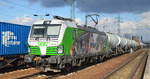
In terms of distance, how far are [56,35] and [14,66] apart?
621cm

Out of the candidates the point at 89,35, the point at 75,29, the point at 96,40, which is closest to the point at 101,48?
the point at 96,40

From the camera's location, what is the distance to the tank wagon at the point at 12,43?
Answer: 1595cm

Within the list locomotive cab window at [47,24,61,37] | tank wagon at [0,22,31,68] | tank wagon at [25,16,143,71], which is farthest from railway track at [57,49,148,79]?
tank wagon at [0,22,31,68]

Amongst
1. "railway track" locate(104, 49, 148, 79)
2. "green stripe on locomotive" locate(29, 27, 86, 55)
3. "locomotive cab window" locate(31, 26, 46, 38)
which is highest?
"locomotive cab window" locate(31, 26, 46, 38)

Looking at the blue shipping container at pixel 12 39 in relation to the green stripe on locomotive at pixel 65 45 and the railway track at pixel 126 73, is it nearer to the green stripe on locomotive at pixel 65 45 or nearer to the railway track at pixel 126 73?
the green stripe on locomotive at pixel 65 45

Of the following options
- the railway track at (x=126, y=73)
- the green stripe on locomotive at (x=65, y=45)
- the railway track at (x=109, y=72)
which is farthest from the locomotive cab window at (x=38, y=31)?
the railway track at (x=126, y=73)

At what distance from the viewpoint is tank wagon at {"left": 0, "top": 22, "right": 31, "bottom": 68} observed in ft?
52.3

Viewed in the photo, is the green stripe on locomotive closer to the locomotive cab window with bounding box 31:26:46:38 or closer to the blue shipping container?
the locomotive cab window with bounding box 31:26:46:38

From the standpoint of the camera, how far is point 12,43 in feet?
55.5

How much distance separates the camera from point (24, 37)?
18.4m

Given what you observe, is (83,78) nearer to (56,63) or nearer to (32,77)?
(56,63)

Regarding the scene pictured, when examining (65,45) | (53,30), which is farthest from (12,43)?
(65,45)

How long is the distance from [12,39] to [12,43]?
287mm

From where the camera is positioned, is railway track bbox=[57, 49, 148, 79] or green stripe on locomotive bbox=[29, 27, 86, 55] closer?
green stripe on locomotive bbox=[29, 27, 86, 55]
